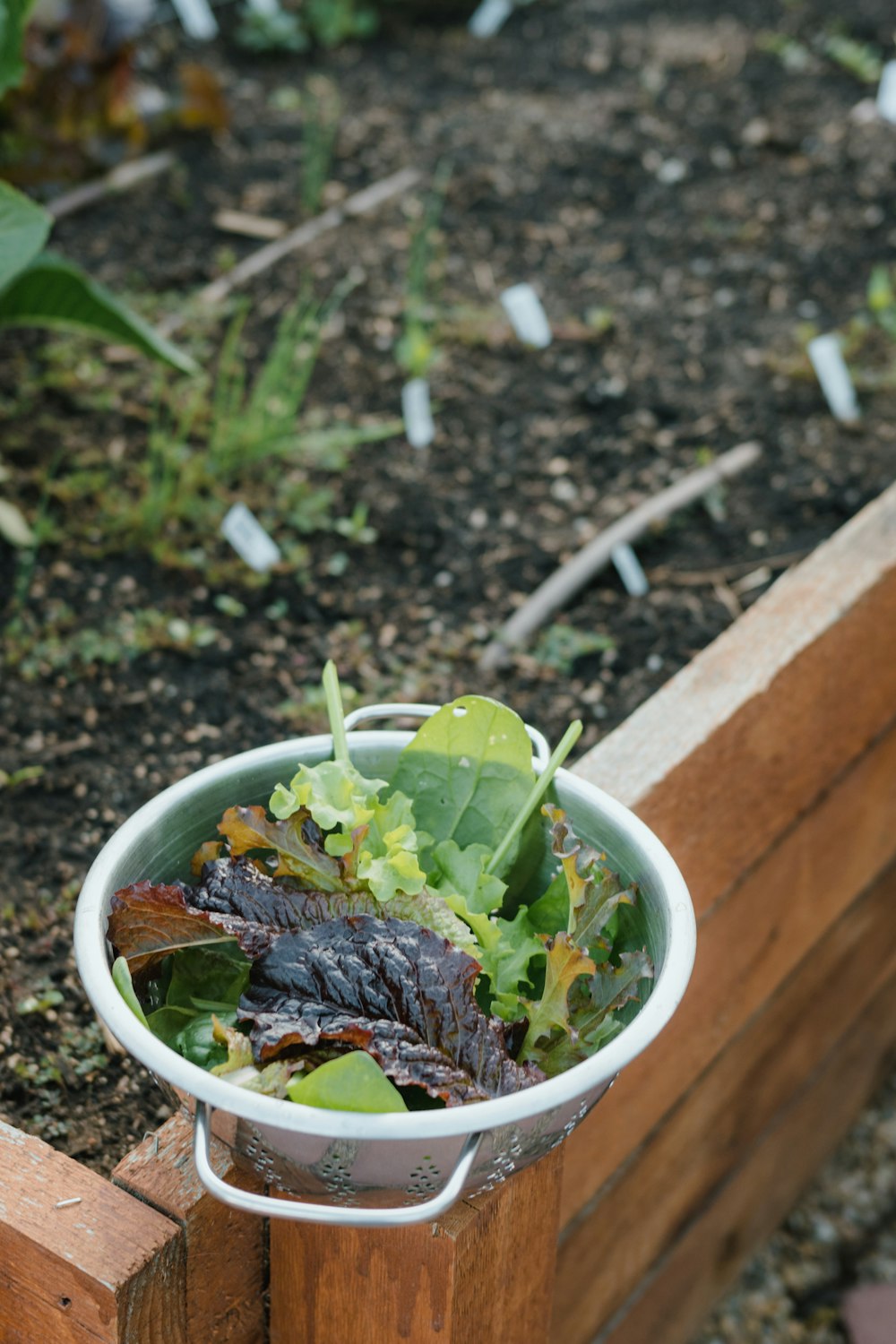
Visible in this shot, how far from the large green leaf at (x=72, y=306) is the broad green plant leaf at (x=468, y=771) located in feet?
2.63

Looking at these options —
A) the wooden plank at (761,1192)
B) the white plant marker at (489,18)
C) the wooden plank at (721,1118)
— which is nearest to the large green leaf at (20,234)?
the wooden plank at (721,1118)

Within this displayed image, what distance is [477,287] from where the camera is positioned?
2.38 metres

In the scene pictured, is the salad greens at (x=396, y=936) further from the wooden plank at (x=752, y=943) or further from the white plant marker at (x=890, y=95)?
the white plant marker at (x=890, y=95)

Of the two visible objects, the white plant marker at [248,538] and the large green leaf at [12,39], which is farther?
the white plant marker at [248,538]

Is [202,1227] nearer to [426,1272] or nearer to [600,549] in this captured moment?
[426,1272]

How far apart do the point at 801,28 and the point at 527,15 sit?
25.1 inches

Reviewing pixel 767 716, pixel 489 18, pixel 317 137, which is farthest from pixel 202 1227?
pixel 489 18

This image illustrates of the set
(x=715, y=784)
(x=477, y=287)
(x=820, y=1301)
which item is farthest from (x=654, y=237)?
(x=820, y=1301)

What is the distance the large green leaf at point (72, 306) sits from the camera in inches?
63.5

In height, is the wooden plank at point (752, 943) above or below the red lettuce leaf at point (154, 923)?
below

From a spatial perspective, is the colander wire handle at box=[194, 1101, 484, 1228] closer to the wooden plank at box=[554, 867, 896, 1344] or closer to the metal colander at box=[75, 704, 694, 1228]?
the metal colander at box=[75, 704, 694, 1228]

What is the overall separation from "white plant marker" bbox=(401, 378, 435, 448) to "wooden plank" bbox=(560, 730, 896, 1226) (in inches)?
Answer: 30.8

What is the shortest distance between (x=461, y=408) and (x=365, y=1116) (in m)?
1.55

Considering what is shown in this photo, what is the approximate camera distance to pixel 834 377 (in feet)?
6.89
